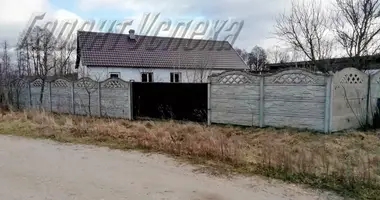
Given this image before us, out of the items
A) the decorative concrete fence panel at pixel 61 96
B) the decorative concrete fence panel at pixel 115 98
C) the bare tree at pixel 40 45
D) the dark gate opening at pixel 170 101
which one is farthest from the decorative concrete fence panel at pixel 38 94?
the bare tree at pixel 40 45

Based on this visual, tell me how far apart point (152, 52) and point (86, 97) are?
14.1 metres

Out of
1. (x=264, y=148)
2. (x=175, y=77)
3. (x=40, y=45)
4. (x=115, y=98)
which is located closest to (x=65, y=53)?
(x=40, y=45)

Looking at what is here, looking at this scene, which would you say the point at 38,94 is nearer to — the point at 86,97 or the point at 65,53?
the point at 86,97

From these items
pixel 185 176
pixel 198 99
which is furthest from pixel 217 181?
pixel 198 99

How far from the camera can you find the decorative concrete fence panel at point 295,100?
30.3 ft

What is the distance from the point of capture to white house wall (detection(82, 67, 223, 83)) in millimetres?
24188

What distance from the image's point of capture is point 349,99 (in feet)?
31.6

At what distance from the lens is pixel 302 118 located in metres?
9.57

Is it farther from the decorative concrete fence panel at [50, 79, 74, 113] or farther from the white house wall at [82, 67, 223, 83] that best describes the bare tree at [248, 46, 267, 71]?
the decorative concrete fence panel at [50, 79, 74, 113]

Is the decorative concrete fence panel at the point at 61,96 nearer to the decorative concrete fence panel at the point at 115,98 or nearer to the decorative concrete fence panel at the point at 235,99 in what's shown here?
the decorative concrete fence panel at the point at 115,98

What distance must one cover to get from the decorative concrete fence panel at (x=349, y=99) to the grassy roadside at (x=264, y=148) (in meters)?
0.56

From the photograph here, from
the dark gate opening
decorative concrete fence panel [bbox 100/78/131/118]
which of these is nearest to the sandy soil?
the dark gate opening

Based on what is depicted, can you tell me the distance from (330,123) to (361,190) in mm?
4705

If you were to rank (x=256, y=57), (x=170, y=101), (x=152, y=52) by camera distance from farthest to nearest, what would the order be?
(x=256, y=57), (x=152, y=52), (x=170, y=101)
